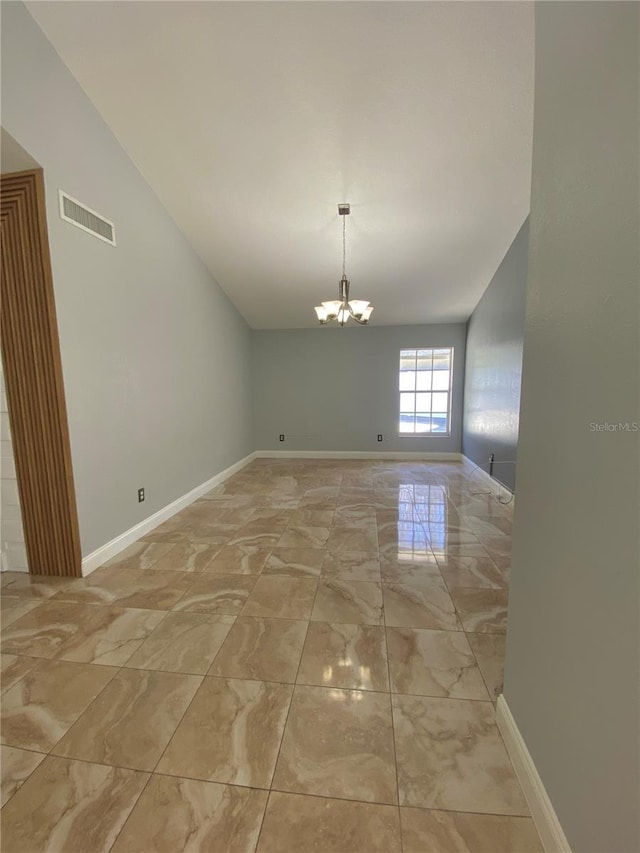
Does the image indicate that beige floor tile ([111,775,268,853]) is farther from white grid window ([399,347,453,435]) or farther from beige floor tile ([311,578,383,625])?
white grid window ([399,347,453,435])

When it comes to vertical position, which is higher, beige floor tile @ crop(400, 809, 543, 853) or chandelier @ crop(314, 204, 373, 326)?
chandelier @ crop(314, 204, 373, 326)

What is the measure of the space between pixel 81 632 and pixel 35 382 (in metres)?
1.50

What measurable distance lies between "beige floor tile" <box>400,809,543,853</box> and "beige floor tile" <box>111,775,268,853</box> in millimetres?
424

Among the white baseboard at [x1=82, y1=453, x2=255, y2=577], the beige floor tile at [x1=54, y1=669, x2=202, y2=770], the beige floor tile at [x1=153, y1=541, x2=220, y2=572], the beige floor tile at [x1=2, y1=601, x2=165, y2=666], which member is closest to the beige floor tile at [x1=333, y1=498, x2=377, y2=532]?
the beige floor tile at [x1=153, y1=541, x2=220, y2=572]

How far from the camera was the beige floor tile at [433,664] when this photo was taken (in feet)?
4.37

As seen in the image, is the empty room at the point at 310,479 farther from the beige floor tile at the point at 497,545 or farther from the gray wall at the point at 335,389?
the gray wall at the point at 335,389

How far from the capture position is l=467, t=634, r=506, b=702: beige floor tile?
1349 millimetres

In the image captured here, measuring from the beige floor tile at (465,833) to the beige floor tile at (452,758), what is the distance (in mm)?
22

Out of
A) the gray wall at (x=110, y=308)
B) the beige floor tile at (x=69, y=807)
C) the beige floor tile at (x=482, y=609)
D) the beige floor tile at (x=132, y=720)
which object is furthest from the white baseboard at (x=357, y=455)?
the beige floor tile at (x=69, y=807)

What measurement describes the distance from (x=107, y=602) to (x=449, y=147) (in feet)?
13.3

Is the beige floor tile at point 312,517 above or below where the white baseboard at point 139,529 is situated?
below

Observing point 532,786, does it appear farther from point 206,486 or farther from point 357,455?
point 357,455

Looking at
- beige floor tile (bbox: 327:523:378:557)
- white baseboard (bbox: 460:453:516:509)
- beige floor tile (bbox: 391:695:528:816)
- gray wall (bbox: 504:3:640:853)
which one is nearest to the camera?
gray wall (bbox: 504:3:640:853)

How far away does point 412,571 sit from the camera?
7.36ft
